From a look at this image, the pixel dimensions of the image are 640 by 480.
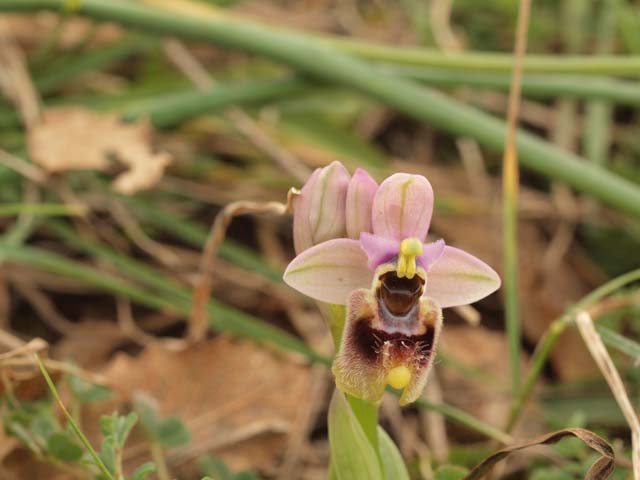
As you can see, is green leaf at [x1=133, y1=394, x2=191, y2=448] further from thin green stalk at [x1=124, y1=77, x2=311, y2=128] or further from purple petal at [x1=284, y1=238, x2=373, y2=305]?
thin green stalk at [x1=124, y1=77, x2=311, y2=128]

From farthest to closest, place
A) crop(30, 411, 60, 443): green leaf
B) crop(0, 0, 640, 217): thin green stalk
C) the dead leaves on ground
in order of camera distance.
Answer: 1. crop(0, 0, 640, 217): thin green stalk
2. the dead leaves on ground
3. crop(30, 411, 60, 443): green leaf

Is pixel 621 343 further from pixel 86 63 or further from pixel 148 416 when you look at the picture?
pixel 86 63

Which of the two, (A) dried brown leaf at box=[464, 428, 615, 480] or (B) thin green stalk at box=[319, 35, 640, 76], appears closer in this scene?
(A) dried brown leaf at box=[464, 428, 615, 480]

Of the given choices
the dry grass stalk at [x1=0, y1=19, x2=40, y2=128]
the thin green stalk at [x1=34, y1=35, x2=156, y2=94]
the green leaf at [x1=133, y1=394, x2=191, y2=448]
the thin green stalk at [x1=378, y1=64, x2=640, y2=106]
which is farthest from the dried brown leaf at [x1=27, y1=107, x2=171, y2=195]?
the green leaf at [x1=133, y1=394, x2=191, y2=448]

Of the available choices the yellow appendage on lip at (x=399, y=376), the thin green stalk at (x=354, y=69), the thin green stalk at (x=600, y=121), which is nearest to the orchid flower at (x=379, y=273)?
the yellow appendage on lip at (x=399, y=376)

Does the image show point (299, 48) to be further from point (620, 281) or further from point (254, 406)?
point (620, 281)

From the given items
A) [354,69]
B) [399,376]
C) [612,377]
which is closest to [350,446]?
[399,376]
